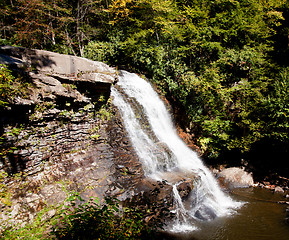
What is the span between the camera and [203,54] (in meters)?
11.7

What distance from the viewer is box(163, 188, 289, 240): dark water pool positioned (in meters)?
4.99

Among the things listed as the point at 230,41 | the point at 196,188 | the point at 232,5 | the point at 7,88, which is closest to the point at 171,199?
the point at 196,188

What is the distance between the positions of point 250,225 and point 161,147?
13.1 feet

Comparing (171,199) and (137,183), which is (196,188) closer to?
(171,199)

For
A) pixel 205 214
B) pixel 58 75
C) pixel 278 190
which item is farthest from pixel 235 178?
pixel 58 75

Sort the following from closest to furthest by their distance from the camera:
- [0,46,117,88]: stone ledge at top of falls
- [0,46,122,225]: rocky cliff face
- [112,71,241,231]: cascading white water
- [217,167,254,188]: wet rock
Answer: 1. [0,46,122,225]: rocky cliff face
2. [0,46,117,88]: stone ledge at top of falls
3. [112,71,241,231]: cascading white water
4. [217,167,254,188]: wet rock

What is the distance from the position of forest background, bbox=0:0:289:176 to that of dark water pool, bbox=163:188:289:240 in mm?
2735

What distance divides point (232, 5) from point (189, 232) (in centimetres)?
1435

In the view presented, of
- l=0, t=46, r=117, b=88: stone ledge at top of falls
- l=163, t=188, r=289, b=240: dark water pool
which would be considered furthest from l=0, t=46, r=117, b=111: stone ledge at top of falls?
l=163, t=188, r=289, b=240: dark water pool

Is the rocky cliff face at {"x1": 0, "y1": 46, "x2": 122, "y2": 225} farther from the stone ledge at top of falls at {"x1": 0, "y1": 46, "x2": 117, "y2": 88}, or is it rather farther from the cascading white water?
the cascading white water

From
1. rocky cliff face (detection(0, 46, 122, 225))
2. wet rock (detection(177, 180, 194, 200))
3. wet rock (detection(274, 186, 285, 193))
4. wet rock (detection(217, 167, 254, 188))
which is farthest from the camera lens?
wet rock (detection(217, 167, 254, 188))

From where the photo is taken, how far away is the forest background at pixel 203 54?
855 cm

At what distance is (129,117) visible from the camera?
7.80m

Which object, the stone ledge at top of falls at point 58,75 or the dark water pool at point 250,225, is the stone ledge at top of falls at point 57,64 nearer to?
the stone ledge at top of falls at point 58,75
